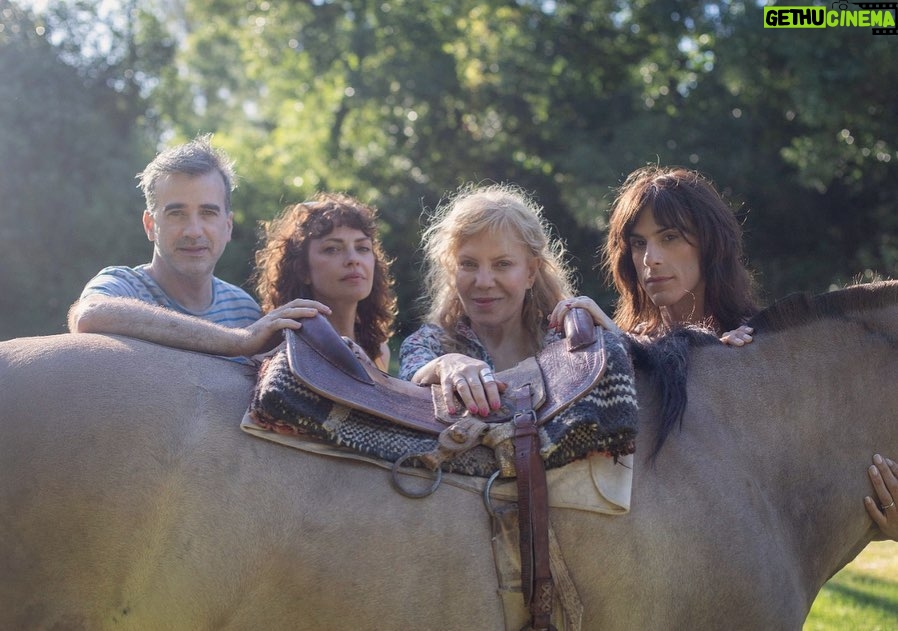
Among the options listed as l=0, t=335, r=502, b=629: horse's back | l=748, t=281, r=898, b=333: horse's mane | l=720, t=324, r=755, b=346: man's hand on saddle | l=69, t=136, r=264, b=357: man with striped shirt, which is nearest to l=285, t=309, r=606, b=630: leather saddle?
l=0, t=335, r=502, b=629: horse's back

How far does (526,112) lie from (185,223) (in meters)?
13.2

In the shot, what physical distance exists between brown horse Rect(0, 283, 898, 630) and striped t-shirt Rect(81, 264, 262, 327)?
0.64 m

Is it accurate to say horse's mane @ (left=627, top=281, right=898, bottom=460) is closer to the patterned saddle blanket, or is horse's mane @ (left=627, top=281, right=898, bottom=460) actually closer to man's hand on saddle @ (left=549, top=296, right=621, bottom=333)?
man's hand on saddle @ (left=549, top=296, right=621, bottom=333)

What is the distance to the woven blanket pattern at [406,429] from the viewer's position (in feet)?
7.05

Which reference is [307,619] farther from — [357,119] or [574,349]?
[357,119]

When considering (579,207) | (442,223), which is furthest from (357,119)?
(442,223)

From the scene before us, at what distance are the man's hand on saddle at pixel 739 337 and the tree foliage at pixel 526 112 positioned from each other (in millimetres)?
8172

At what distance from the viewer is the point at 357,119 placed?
18.1 meters

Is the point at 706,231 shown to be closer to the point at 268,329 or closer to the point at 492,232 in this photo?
the point at 492,232

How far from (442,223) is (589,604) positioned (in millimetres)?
1650

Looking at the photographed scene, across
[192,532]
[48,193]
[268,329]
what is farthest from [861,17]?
[48,193]

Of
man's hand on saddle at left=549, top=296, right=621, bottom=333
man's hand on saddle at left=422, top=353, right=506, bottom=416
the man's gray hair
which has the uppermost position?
the man's gray hair

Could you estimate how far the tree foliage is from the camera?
12195 millimetres

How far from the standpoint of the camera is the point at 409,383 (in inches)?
101
